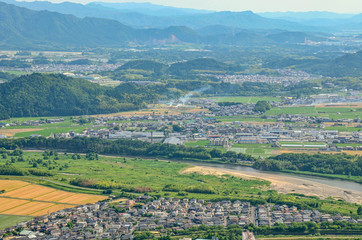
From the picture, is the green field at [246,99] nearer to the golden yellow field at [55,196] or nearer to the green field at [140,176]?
the green field at [140,176]

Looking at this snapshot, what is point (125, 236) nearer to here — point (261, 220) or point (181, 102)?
point (261, 220)

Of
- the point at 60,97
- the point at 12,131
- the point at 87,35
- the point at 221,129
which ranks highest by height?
the point at 87,35

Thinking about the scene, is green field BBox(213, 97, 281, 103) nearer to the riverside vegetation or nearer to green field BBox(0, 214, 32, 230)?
the riverside vegetation

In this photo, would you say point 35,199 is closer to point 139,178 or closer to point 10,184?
point 10,184

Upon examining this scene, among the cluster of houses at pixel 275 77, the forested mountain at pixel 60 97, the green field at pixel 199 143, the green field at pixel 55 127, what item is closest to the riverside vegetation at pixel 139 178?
the green field at pixel 199 143

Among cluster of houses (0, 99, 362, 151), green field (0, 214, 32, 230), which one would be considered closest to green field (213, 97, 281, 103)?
cluster of houses (0, 99, 362, 151)

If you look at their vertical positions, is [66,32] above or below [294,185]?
above

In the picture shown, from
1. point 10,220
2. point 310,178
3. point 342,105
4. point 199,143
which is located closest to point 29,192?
point 10,220
